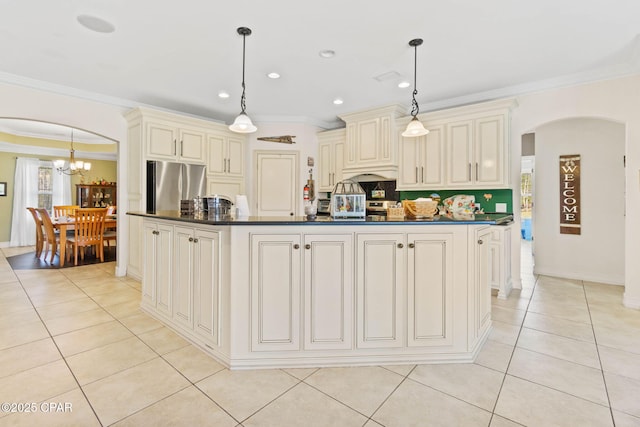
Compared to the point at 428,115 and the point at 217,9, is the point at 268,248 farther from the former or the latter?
the point at 428,115

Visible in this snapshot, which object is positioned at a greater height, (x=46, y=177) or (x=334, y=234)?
(x=46, y=177)

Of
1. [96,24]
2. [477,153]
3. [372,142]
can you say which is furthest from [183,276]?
[477,153]

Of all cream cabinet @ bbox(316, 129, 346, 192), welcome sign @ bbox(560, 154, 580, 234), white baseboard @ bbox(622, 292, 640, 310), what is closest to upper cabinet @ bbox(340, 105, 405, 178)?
cream cabinet @ bbox(316, 129, 346, 192)

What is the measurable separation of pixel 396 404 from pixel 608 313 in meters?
2.87

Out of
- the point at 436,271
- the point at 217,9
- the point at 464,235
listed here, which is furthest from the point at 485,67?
the point at 217,9

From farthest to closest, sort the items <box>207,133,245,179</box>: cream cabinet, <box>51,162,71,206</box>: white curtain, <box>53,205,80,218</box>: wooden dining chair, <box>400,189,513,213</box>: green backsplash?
<box>51,162,71,206</box>: white curtain → <box>53,205,80,218</box>: wooden dining chair → <box>207,133,245,179</box>: cream cabinet → <box>400,189,513,213</box>: green backsplash

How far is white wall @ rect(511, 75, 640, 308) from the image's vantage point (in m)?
3.28

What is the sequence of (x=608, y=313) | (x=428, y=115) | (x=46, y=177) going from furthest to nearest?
(x=46, y=177), (x=428, y=115), (x=608, y=313)

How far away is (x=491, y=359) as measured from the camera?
7.14ft

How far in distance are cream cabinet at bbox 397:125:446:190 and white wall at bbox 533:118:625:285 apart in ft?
5.72

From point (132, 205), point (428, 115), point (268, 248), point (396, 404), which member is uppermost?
point (428, 115)

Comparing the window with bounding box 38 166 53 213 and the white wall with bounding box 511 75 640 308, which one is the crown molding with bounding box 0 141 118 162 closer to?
the window with bounding box 38 166 53 213

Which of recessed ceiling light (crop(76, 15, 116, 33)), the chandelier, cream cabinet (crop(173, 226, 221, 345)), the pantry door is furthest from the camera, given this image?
the chandelier

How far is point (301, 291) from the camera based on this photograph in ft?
6.76
